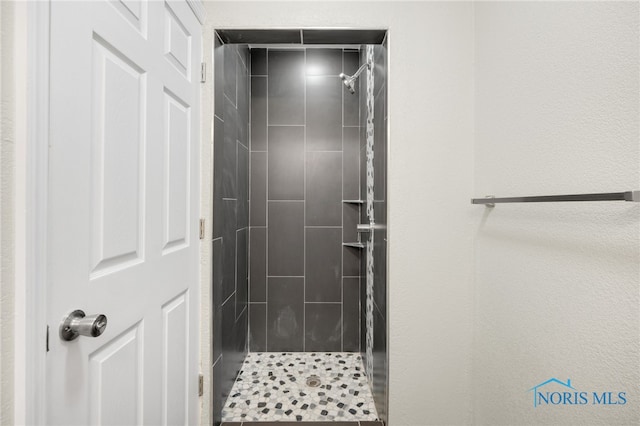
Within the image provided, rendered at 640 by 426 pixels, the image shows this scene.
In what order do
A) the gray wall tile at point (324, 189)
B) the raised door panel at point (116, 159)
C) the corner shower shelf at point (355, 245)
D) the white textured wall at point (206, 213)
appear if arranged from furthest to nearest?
the gray wall tile at point (324, 189) < the corner shower shelf at point (355, 245) < the white textured wall at point (206, 213) < the raised door panel at point (116, 159)

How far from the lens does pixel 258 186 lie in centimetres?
250

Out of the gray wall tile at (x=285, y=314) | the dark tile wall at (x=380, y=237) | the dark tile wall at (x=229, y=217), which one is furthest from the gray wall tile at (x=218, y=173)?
the gray wall tile at (x=285, y=314)

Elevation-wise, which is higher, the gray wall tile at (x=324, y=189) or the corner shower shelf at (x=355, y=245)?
the gray wall tile at (x=324, y=189)

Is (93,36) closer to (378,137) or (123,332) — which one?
(123,332)

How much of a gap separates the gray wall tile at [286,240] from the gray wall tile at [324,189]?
0.09 metres

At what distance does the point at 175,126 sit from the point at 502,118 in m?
1.24

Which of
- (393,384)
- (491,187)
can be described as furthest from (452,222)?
(393,384)

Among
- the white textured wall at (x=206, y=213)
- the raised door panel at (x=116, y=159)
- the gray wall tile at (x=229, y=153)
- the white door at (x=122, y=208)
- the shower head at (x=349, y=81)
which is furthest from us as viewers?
the shower head at (x=349, y=81)

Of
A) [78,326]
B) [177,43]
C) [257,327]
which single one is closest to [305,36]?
[177,43]

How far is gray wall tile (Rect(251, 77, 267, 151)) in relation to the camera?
248 cm

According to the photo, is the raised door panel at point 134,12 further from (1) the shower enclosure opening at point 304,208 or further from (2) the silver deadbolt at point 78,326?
(1) the shower enclosure opening at point 304,208

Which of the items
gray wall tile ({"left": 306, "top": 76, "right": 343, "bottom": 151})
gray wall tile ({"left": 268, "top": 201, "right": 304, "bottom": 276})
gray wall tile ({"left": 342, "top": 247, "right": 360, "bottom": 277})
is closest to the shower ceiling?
gray wall tile ({"left": 306, "top": 76, "right": 343, "bottom": 151})

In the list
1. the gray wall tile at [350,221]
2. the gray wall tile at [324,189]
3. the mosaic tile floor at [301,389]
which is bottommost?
the mosaic tile floor at [301,389]

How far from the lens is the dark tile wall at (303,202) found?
2.49 metres
